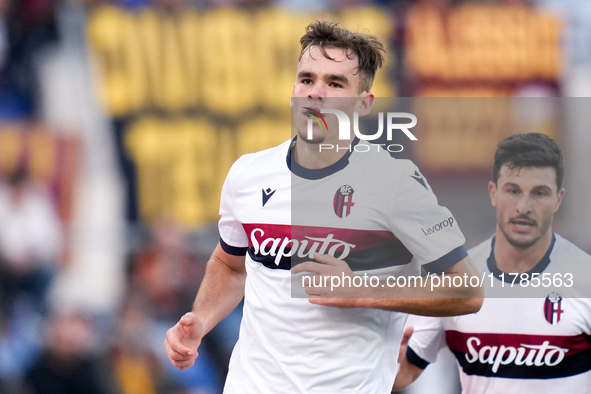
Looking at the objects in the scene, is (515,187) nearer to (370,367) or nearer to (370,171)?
(370,171)

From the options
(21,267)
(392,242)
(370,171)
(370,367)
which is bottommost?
(21,267)

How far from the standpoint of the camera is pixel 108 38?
9531 millimetres

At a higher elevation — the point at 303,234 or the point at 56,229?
the point at 303,234

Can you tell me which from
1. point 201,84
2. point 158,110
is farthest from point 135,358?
point 201,84

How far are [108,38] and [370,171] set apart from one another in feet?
20.9

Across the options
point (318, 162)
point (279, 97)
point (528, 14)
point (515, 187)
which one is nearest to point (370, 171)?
point (318, 162)

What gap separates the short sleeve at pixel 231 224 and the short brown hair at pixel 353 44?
75cm

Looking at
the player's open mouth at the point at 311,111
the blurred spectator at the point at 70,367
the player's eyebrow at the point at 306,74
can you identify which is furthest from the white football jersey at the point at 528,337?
the blurred spectator at the point at 70,367

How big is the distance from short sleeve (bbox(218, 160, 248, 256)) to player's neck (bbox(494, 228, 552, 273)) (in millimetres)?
1263

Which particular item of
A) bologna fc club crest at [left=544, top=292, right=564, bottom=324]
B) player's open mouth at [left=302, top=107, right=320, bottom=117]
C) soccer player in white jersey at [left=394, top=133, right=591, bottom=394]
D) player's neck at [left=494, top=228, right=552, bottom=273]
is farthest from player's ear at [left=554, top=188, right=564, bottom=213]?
player's open mouth at [left=302, top=107, right=320, bottom=117]

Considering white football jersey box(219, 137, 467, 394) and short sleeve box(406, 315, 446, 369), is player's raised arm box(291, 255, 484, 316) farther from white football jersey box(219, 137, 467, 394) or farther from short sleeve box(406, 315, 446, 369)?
short sleeve box(406, 315, 446, 369)

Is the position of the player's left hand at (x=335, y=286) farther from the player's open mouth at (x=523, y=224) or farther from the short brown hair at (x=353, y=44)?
the player's open mouth at (x=523, y=224)

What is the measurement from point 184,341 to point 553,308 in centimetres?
176

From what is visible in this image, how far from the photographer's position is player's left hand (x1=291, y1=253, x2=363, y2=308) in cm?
362
